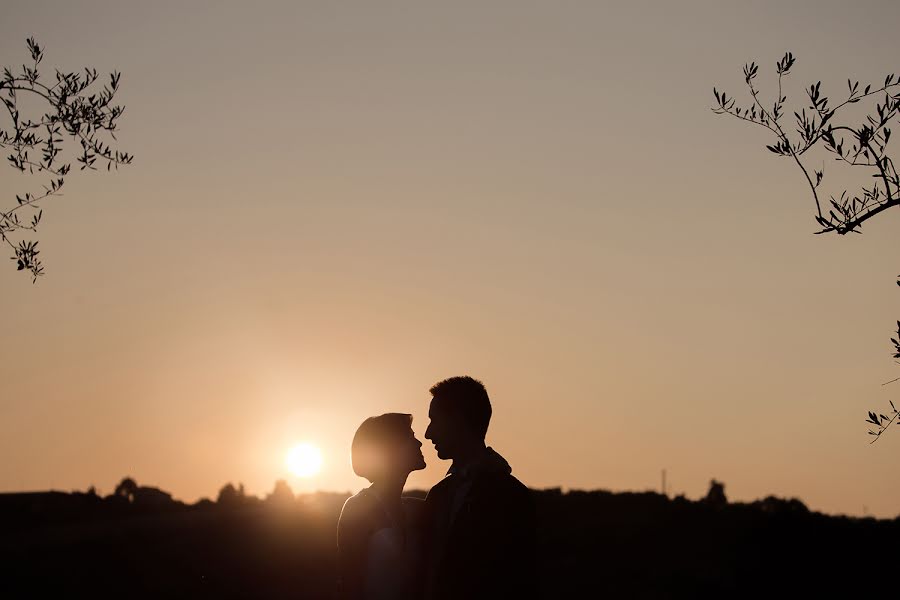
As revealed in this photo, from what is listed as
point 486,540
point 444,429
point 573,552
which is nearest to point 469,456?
point 444,429

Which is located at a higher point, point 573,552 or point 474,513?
point 573,552

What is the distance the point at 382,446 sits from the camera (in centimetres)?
1238

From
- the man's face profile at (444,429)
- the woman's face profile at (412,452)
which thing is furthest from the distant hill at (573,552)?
the man's face profile at (444,429)

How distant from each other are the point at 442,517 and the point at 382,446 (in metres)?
1.07

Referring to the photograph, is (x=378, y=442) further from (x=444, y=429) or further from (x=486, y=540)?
(x=486, y=540)

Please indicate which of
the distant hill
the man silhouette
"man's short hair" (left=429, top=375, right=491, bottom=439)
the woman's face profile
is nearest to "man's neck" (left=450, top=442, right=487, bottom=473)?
the man silhouette

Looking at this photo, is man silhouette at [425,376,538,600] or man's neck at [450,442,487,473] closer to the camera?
man silhouette at [425,376,538,600]

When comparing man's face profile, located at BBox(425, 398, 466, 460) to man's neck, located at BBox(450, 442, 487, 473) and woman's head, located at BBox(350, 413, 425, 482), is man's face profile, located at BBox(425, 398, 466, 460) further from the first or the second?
woman's head, located at BBox(350, 413, 425, 482)

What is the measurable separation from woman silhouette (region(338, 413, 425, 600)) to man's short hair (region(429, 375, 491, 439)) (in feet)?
3.24

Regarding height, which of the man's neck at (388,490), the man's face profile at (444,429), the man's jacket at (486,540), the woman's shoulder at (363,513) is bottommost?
the man's jacket at (486,540)

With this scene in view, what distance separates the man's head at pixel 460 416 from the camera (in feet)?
38.0

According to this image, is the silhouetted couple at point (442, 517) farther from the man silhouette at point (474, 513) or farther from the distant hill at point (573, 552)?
the distant hill at point (573, 552)

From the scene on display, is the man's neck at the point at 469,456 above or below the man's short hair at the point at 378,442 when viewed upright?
below

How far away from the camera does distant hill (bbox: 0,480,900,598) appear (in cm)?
4003
